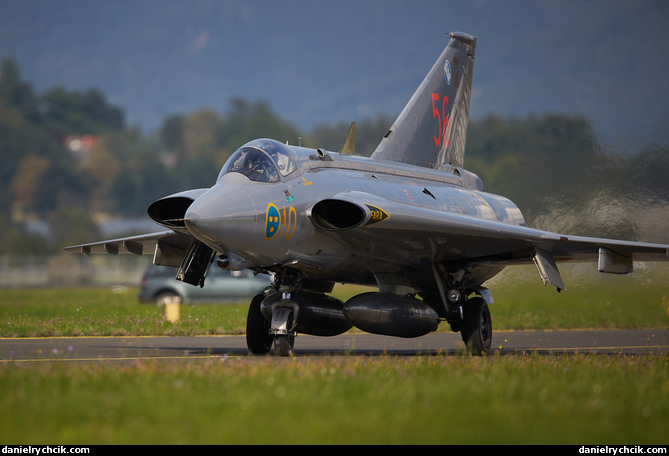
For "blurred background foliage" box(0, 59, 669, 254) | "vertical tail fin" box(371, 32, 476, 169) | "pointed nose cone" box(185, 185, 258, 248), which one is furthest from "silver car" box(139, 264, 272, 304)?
"pointed nose cone" box(185, 185, 258, 248)

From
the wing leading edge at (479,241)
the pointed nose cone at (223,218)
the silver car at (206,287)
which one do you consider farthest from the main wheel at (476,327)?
the silver car at (206,287)

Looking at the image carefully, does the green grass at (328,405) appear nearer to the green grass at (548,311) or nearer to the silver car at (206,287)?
the green grass at (548,311)

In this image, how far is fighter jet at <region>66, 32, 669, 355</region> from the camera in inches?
414

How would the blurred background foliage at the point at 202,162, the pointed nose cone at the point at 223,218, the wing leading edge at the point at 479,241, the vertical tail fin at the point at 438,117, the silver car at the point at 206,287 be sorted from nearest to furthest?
the pointed nose cone at the point at 223,218
the wing leading edge at the point at 479,241
the vertical tail fin at the point at 438,117
the blurred background foliage at the point at 202,162
the silver car at the point at 206,287

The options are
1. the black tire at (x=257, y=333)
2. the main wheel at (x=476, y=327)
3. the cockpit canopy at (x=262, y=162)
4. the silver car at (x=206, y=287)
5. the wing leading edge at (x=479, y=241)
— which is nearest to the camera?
the cockpit canopy at (x=262, y=162)

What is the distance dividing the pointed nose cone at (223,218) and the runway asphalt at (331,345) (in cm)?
138

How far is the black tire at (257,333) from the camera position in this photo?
11.8 metres

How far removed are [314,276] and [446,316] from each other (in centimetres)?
241

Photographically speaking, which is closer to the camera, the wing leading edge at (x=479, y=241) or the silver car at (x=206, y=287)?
the wing leading edge at (x=479, y=241)

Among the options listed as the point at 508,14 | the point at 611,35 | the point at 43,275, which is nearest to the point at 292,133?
the point at 43,275

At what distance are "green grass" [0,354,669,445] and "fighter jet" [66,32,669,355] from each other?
2658 millimetres

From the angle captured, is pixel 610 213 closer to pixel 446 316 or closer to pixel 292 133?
pixel 446 316

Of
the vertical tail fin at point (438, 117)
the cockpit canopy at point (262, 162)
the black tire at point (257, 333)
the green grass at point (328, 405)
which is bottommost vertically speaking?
the green grass at point (328, 405)

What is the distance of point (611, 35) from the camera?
4912 centimetres
